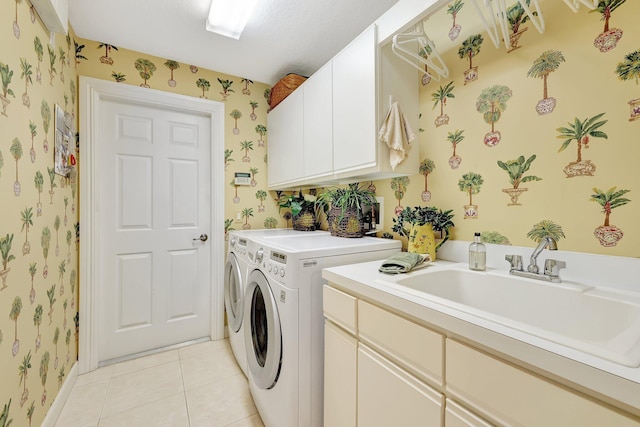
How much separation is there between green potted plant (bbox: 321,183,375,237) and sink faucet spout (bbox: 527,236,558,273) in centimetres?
93

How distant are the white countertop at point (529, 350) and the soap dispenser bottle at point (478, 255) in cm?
48

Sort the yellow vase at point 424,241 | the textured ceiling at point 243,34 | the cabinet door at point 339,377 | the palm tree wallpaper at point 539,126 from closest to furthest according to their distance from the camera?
the palm tree wallpaper at point 539,126 < the cabinet door at point 339,377 < the yellow vase at point 424,241 < the textured ceiling at point 243,34

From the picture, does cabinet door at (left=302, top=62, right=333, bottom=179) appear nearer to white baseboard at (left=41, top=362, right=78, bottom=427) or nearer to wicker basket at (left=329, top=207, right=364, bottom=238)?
wicker basket at (left=329, top=207, right=364, bottom=238)

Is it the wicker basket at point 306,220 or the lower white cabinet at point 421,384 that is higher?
the wicker basket at point 306,220

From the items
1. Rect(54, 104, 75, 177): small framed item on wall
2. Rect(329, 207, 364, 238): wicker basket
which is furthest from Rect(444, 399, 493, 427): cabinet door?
Rect(54, 104, 75, 177): small framed item on wall

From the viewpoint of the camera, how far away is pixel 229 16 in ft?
5.51

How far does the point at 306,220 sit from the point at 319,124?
880 millimetres

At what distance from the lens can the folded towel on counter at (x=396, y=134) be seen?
136 centimetres

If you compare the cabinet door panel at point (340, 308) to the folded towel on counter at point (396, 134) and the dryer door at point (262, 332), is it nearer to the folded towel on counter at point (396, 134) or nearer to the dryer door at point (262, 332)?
the dryer door at point (262, 332)

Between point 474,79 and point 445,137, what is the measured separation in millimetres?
286

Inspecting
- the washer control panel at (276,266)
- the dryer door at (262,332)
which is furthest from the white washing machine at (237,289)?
the washer control panel at (276,266)

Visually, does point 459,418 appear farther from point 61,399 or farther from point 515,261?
point 61,399

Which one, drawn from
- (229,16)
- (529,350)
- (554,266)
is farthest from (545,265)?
(229,16)

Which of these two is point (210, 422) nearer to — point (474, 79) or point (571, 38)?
point (474, 79)
